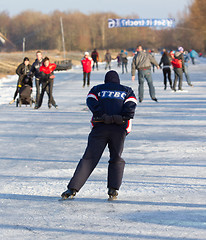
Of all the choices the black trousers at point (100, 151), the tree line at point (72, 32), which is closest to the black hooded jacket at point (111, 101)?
the black trousers at point (100, 151)

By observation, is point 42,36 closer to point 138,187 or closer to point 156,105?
point 156,105

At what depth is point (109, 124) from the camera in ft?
19.0

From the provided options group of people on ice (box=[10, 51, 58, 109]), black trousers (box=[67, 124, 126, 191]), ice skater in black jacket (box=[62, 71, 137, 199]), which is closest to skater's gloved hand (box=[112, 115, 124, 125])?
ice skater in black jacket (box=[62, 71, 137, 199])

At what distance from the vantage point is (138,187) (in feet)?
21.0

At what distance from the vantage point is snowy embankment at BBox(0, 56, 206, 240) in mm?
4781

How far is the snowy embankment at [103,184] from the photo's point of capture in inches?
188

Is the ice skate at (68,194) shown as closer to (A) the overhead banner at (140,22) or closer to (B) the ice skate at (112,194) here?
(B) the ice skate at (112,194)

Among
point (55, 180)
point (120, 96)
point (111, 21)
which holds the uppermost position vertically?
point (111, 21)

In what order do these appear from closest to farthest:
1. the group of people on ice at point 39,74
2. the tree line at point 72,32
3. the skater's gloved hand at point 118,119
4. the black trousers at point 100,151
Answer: the skater's gloved hand at point 118,119, the black trousers at point 100,151, the group of people on ice at point 39,74, the tree line at point 72,32

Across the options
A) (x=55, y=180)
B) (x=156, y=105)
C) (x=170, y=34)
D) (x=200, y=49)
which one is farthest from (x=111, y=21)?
(x=170, y=34)

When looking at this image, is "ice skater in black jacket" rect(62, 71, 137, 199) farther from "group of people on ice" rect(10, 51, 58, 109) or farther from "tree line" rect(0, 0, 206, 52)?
"tree line" rect(0, 0, 206, 52)

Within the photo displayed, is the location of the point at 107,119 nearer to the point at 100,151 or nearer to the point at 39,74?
the point at 100,151

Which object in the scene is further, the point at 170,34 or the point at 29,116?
the point at 170,34

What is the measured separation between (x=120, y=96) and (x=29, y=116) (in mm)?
8527
